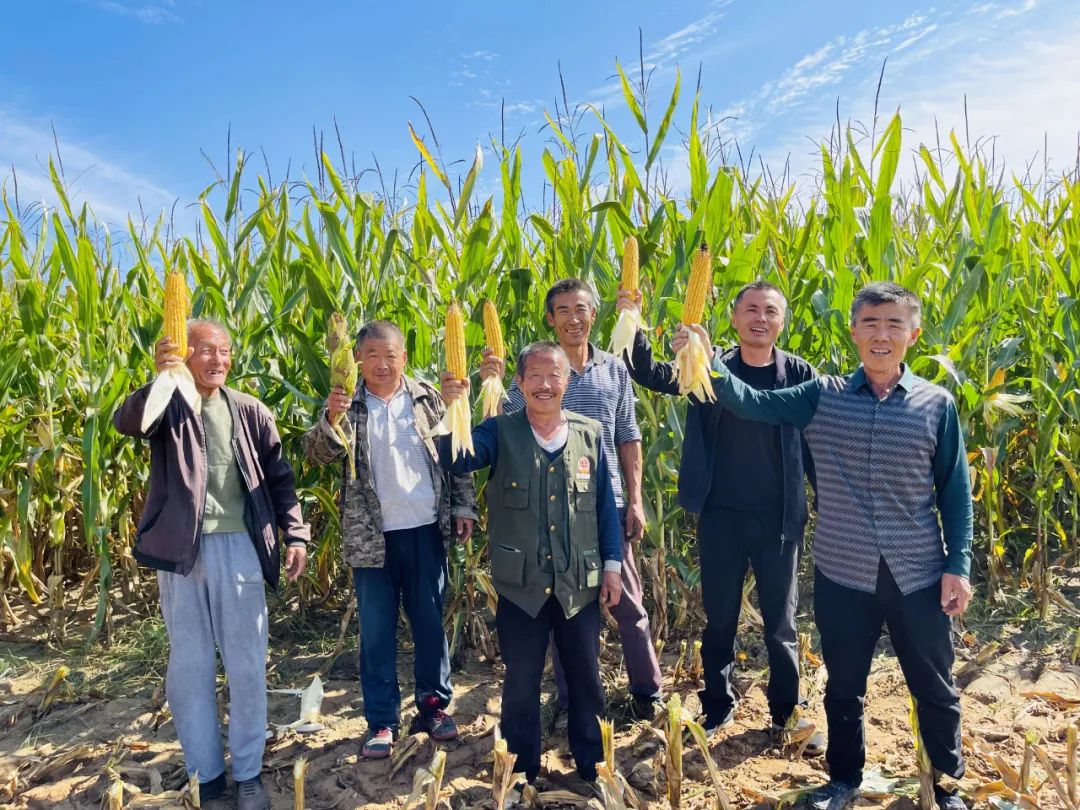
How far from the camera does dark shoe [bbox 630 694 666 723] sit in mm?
3318

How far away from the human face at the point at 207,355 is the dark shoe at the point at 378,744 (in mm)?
1592

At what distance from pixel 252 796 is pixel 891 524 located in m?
2.52

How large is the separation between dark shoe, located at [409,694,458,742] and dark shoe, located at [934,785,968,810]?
1.88 m

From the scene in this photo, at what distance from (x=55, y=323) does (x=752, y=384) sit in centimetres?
398

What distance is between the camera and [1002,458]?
4266 millimetres

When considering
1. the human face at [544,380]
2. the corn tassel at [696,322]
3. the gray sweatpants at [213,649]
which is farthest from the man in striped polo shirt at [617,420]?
the gray sweatpants at [213,649]

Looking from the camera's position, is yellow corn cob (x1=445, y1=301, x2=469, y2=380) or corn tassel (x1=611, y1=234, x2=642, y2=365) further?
corn tassel (x1=611, y1=234, x2=642, y2=365)

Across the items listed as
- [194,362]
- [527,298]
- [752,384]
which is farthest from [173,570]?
[752,384]

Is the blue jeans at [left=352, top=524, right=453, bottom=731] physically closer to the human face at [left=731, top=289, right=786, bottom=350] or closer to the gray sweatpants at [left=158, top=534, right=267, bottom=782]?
the gray sweatpants at [left=158, top=534, right=267, bottom=782]

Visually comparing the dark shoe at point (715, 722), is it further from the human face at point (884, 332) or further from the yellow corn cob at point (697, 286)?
the yellow corn cob at point (697, 286)

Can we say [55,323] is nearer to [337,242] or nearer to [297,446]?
[297,446]

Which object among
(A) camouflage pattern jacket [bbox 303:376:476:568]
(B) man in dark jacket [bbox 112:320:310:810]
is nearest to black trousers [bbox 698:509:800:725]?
(A) camouflage pattern jacket [bbox 303:376:476:568]

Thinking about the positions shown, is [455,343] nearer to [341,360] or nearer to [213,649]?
[341,360]

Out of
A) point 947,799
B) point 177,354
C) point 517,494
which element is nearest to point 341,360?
point 177,354
